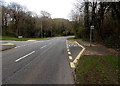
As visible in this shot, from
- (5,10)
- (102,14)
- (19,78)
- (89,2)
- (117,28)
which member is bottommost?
(19,78)

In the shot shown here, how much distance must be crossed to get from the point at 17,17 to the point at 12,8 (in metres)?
4.26

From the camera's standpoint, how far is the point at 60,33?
99.7m

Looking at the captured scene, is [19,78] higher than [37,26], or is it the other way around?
[37,26]

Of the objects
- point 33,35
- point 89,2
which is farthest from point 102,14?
point 33,35

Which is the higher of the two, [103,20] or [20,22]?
[20,22]

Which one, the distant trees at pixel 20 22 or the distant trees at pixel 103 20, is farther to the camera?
the distant trees at pixel 20 22

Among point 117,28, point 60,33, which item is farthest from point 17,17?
point 117,28

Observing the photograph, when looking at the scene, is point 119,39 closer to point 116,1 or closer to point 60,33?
point 116,1

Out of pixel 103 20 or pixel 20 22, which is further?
pixel 20 22

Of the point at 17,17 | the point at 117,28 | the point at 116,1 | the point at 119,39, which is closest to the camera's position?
the point at 116,1

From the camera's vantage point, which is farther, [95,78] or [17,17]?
[17,17]

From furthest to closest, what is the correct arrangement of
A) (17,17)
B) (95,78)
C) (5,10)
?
1. (17,17)
2. (5,10)
3. (95,78)

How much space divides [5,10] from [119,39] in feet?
165

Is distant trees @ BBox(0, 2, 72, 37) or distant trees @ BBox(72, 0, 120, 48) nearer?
distant trees @ BBox(72, 0, 120, 48)
